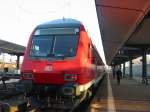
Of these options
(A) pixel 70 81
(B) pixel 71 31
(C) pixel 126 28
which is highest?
(C) pixel 126 28

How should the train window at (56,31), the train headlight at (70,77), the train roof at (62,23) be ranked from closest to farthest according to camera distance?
the train headlight at (70,77) < the train window at (56,31) < the train roof at (62,23)

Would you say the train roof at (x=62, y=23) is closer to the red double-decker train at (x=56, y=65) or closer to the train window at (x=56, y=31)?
the red double-decker train at (x=56, y=65)

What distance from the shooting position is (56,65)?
1183cm

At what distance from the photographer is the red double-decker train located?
11578 millimetres

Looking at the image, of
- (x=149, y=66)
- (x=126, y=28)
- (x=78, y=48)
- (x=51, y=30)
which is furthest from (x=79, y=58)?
(x=149, y=66)

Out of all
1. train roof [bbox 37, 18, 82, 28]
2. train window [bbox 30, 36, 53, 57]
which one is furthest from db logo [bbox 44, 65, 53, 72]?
train roof [bbox 37, 18, 82, 28]

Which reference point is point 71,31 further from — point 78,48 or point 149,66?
point 149,66

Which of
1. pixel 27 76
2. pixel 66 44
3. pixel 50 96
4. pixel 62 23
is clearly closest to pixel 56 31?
pixel 62 23


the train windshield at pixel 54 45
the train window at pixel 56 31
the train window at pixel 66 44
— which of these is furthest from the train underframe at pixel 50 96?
the train window at pixel 56 31

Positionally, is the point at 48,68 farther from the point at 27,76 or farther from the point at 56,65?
the point at 27,76

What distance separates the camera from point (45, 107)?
1198cm

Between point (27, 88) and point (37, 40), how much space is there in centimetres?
197

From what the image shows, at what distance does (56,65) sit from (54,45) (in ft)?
3.00

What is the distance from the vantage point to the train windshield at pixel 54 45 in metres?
12.2
